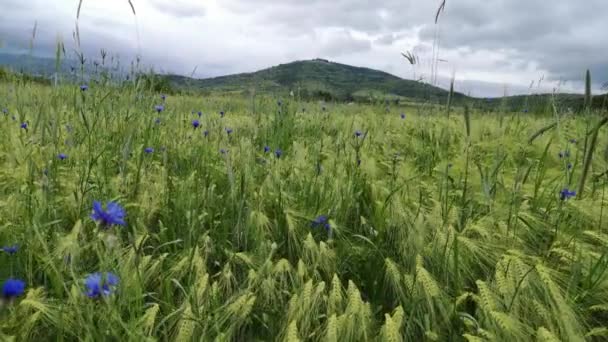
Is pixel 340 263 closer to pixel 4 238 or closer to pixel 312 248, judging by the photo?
pixel 312 248

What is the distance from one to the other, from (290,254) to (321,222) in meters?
0.22

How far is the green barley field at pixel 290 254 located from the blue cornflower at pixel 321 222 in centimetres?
1

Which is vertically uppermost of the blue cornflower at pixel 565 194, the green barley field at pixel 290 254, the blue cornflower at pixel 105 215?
the blue cornflower at pixel 565 194

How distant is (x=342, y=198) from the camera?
2051 mm

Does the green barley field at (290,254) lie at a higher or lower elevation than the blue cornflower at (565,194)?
lower

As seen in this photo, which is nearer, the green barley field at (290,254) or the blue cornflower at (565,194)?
the green barley field at (290,254)

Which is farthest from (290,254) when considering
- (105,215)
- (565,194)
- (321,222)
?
(565,194)

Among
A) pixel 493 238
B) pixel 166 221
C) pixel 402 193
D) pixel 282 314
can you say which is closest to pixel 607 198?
pixel 493 238

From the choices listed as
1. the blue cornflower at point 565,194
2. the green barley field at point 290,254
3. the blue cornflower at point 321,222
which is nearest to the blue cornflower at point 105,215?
the green barley field at point 290,254

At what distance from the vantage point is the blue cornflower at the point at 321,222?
6.09ft

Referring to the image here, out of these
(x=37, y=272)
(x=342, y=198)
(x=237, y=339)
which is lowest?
(x=237, y=339)

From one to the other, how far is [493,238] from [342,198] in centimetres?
71

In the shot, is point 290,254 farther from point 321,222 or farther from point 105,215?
point 105,215

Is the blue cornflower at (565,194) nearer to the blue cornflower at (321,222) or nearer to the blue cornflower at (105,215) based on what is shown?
the blue cornflower at (321,222)
